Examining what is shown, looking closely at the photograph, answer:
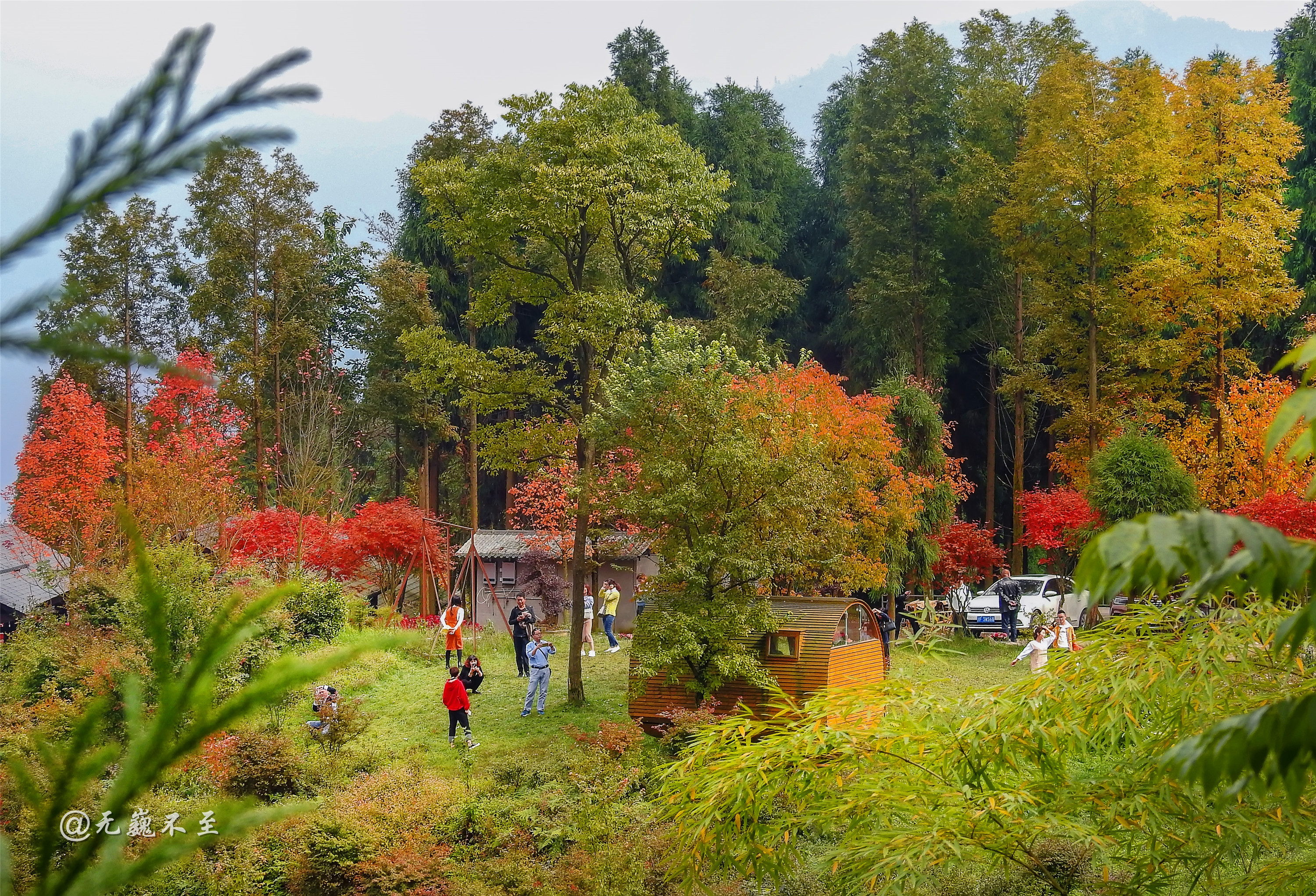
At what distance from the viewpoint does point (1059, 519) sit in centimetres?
2527

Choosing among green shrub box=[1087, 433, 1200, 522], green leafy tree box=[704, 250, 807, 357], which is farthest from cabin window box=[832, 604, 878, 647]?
green leafy tree box=[704, 250, 807, 357]

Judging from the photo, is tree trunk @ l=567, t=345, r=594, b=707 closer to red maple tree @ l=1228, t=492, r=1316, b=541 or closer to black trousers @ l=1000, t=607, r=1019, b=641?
black trousers @ l=1000, t=607, r=1019, b=641

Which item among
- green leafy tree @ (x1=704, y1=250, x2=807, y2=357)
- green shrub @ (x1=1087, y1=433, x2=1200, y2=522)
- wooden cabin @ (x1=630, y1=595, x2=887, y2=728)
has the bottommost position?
wooden cabin @ (x1=630, y1=595, x2=887, y2=728)

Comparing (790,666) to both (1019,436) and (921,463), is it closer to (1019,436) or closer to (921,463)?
(921,463)

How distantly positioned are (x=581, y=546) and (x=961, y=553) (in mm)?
13280

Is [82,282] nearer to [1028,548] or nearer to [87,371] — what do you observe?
[87,371]

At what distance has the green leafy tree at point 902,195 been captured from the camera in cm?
3434

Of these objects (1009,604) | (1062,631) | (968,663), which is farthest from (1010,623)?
→ (1062,631)

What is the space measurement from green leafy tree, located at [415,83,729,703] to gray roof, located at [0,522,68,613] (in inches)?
448

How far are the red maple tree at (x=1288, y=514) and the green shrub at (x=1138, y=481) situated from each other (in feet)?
7.39

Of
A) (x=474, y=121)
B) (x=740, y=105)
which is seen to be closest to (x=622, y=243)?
(x=474, y=121)

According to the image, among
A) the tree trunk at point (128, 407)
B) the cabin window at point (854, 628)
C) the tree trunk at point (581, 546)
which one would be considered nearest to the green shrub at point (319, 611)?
the tree trunk at point (128, 407)

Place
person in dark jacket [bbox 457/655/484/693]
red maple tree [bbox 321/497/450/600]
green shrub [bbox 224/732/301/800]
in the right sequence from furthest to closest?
1. red maple tree [bbox 321/497/450/600]
2. person in dark jacket [bbox 457/655/484/693]
3. green shrub [bbox 224/732/301/800]

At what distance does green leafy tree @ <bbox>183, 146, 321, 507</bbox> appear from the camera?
99.3ft
